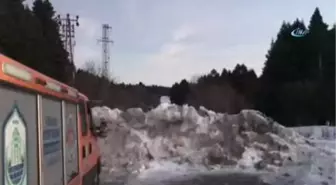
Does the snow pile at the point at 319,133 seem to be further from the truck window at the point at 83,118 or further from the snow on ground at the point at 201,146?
the truck window at the point at 83,118

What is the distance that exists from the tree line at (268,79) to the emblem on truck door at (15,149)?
38608 mm

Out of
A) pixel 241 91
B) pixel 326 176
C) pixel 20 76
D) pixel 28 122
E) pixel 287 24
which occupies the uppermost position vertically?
pixel 287 24

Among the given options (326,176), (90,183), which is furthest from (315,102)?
(90,183)

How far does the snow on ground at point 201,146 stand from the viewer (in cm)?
2094

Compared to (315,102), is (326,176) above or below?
below

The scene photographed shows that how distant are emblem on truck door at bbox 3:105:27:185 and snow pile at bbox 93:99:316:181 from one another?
52.3 feet

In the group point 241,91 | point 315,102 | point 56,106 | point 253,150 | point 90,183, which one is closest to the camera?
point 56,106

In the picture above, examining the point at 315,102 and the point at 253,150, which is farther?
the point at 315,102

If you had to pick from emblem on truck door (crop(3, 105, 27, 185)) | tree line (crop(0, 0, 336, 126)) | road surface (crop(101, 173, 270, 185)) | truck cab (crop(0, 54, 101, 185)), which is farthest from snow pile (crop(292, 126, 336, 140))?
emblem on truck door (crop(3, 105, 27, 185))

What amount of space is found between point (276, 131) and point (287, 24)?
A: 3993 centimetres

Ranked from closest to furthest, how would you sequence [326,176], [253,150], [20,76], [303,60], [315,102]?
[20,76], [326,176], [253,150], [315,102], [303,60]

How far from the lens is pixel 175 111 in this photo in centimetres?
2675

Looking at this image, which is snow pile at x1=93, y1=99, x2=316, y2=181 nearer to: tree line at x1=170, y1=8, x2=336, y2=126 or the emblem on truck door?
the emblem on truck door

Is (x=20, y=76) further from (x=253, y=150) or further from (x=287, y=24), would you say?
(x=287, y=24)
